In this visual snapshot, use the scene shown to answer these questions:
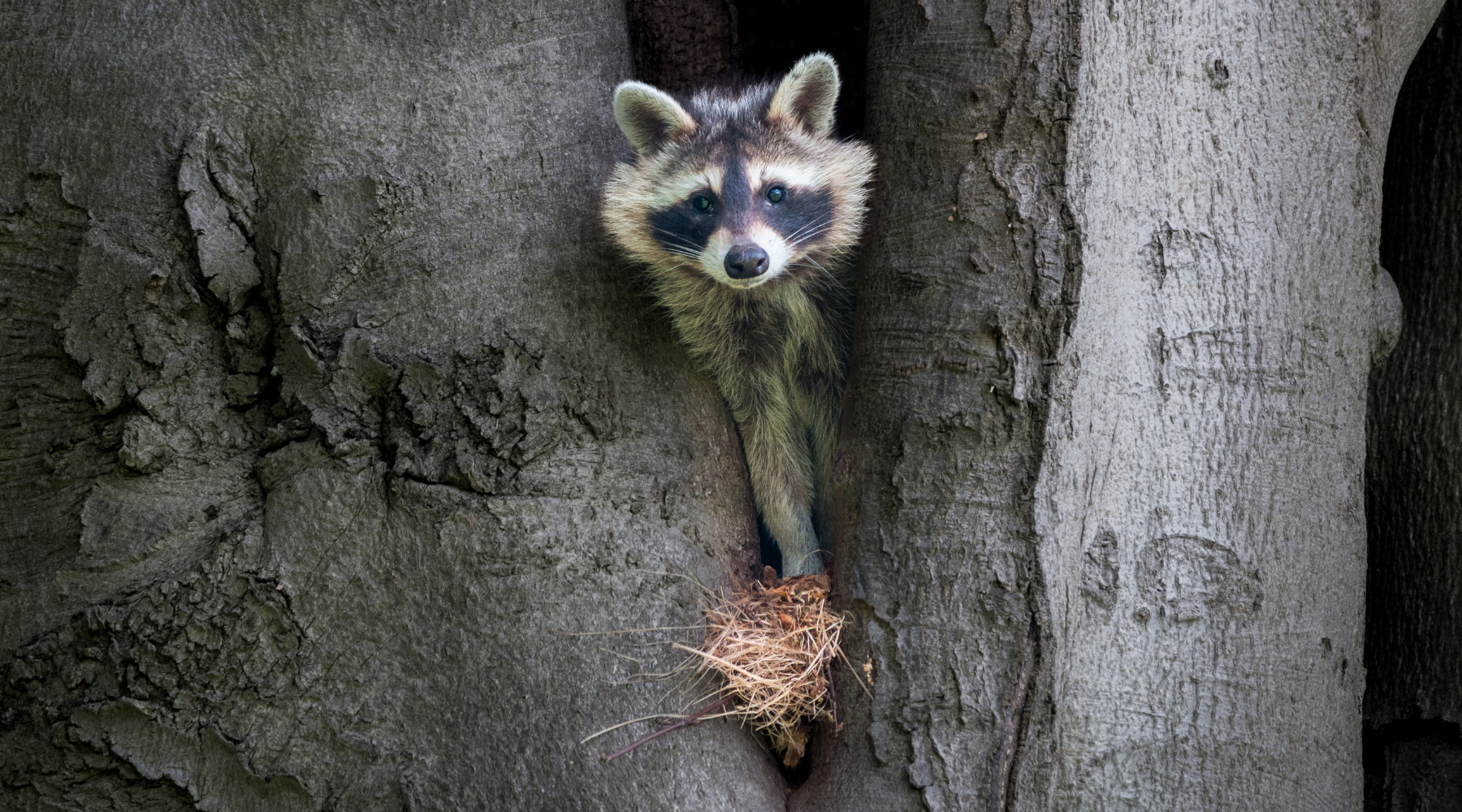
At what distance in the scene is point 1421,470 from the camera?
278 centimetres

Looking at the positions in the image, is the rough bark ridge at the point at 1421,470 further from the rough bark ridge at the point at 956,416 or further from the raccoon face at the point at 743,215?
the raccoon face at the point at 743,215

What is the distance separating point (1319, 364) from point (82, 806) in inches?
113

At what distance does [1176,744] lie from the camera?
207 cm

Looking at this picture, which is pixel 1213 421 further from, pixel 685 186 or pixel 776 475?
pixel 685 186

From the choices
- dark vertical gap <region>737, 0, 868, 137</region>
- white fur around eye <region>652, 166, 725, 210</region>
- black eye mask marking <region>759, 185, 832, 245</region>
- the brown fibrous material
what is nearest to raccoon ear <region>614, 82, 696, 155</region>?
white fur around eye <region>652, 166, 725, 210</region>

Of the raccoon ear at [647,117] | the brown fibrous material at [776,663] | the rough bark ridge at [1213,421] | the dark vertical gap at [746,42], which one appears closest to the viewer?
the rough bark ridge at [1213,421]

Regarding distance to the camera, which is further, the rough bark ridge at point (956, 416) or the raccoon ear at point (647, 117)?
the raccoon ear at point (647, 117)

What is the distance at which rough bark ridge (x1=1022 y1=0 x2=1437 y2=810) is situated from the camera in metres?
2.10

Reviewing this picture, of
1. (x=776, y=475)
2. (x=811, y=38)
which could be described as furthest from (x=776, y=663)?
(x=811, y=38)

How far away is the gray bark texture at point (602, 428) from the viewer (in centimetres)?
215

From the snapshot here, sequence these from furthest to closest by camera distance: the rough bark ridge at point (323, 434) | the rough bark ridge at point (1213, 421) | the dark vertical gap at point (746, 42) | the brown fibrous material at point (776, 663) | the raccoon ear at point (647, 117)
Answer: the dark vertical gap at point (746, 42)
the raccoon ear at point (647, 117)
the brown fibrous material at point (776, 663)
the rough bark ridge at point (323, 434)
the rough bark ridge at point (1213, 421)

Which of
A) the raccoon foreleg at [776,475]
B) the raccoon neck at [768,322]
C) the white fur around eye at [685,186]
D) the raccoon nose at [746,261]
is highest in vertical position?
the white fur around eye at [685,186]

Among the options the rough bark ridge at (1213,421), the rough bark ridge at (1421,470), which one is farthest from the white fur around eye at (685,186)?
the rough bark ridge at (1421,470)

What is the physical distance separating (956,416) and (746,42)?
8.58 ft
